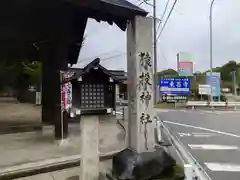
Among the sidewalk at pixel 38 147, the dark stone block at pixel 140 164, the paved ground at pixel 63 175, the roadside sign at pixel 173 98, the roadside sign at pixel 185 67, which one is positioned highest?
the roadside sign at pixel 185 67

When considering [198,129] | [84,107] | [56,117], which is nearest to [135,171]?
[84,107]

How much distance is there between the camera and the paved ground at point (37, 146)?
866 cm

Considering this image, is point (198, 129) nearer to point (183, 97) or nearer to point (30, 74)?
point (183, 97)

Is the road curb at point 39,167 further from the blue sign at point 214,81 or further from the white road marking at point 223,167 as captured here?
the blue sign at point 214,81

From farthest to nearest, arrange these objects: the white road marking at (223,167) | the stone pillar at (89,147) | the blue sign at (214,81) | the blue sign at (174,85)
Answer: the blue sign at (214,81), the blue sign at (174,85), the white road marking at (223,167), the stone pillar at (89,147)

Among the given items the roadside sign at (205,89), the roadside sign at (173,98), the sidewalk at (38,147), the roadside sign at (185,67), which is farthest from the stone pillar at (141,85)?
the roadside sign at (185,67)

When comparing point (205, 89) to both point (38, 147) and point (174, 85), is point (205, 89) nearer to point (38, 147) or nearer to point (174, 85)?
point (174, 85)

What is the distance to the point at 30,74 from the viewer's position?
37.2 m

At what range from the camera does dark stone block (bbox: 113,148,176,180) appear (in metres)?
6.34

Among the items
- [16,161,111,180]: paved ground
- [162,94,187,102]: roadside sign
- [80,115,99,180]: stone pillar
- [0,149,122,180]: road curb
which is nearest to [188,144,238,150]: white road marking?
[0,149,122,180]: road curb

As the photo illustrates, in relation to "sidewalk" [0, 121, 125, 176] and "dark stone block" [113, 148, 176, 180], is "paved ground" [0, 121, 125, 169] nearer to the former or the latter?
"sidewalk" [0, 121, 125, 176]

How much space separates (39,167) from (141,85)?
2914mm

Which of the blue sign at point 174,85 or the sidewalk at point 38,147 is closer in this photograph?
the sidewalk at point 38,147

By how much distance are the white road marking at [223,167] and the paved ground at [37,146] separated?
9.36 ft
